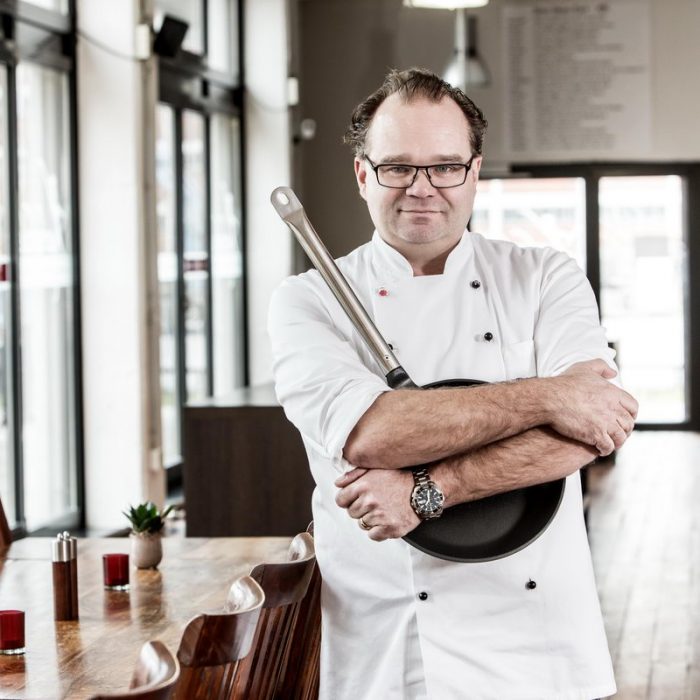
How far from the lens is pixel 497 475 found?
1612mm

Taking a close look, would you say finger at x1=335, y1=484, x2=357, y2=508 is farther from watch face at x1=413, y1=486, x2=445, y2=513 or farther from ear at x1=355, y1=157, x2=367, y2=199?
ear at x1=355, y1=157, x2=367, y2=199

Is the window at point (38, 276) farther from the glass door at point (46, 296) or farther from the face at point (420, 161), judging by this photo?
the face at point (420, 161)

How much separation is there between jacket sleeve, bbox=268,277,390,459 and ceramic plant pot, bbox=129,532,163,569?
1.10m

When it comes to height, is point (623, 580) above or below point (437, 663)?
below

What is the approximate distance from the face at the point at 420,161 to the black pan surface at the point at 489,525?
22 cm

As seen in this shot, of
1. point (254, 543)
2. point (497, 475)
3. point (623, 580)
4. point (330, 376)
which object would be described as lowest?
point (623, 580)

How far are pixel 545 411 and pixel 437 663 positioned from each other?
35cm

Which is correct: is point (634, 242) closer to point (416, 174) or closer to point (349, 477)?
point (416, 174)

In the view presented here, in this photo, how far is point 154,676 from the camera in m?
1.28

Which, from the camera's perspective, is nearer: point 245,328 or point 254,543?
point 254,543

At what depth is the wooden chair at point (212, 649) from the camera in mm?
1447

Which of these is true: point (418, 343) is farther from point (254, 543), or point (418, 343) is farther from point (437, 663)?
point (254, 543)

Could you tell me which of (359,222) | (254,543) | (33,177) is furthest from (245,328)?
(254,543)

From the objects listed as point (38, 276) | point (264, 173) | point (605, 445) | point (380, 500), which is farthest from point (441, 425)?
point (264, 173)
